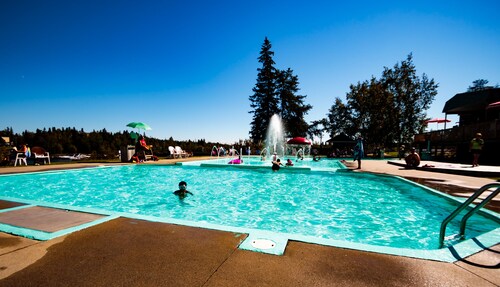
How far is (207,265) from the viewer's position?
2512 millimetres

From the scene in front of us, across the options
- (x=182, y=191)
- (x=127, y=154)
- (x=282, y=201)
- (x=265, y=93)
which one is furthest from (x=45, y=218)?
(x=265, y=93)

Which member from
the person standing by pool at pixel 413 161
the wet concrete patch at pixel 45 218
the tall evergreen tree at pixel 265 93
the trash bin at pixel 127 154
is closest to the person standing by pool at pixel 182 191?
the wet concrete patch at pixel 45 218

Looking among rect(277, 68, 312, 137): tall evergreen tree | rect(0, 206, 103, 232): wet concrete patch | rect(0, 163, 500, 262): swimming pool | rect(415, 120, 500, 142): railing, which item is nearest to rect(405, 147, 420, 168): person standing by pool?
rect(0, 163, 500, 262): swimming pool

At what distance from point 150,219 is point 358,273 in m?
3.52

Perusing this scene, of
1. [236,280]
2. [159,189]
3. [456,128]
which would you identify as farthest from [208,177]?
[456,128]

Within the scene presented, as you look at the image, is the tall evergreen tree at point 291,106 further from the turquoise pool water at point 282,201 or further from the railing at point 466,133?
the turquoise pool water at point 282,201

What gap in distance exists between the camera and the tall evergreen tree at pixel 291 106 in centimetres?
4300

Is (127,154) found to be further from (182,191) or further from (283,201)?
(283,201)

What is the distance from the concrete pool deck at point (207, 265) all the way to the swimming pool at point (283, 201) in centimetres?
68

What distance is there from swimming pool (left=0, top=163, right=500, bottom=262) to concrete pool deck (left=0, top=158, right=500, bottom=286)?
680 mm

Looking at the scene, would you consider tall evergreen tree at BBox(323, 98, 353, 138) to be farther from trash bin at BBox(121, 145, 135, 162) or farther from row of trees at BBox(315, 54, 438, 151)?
trash bin at BBox(121, 145, 135, 162)

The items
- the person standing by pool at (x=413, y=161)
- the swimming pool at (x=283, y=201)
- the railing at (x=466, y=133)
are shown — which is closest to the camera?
the swimming pool at (x=283, y=201)

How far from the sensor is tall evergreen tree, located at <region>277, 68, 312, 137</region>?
43.0 m

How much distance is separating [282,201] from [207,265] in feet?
19.9
